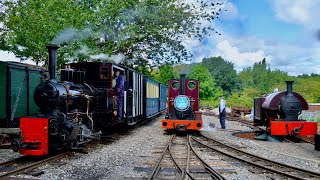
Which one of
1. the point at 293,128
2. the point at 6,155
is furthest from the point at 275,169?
the point at 6,155

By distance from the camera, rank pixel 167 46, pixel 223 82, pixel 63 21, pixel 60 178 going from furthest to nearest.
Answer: pixel 223 82
pixel 167 46
pixel 63 21
pixel 60 178

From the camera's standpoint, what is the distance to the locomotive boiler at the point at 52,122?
8125 mm

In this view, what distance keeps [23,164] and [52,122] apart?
1135 mm

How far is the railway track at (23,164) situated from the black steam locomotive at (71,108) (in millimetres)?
217

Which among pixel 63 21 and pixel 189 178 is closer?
pixel 189 178

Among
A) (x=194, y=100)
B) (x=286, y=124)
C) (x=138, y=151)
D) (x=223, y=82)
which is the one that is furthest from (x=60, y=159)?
(x=223, y=82)

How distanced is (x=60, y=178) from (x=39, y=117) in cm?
217

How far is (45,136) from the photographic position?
814 cm

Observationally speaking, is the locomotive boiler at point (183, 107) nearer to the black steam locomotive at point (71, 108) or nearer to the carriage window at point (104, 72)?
the black steam locomotive at point (71, 108)

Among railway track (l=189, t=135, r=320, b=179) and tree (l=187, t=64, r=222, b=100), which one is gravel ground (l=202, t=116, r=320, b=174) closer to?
railway track (l=189, t=135, r=320, b=179)

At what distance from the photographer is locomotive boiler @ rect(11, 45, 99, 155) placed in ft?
26.7

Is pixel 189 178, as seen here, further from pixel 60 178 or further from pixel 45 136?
pixel 45 136

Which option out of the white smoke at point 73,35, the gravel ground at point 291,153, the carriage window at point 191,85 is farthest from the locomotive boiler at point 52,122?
the white smoke at point 73,35

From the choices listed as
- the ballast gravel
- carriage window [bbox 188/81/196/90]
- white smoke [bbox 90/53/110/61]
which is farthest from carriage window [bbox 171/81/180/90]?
white smoke [bbox 90/53/110/61]
